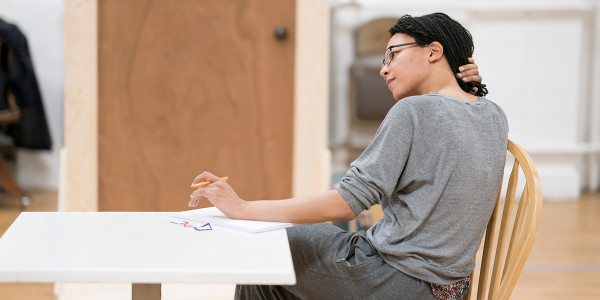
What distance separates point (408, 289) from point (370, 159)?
271 millimetres

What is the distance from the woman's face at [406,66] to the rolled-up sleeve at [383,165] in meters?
0.17

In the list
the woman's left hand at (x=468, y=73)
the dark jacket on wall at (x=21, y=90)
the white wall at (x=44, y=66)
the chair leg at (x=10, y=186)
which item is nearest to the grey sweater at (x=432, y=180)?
the woman's left hand at (x=468, y=73)

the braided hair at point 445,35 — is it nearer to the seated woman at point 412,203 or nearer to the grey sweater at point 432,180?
the seated woman at point 412,203

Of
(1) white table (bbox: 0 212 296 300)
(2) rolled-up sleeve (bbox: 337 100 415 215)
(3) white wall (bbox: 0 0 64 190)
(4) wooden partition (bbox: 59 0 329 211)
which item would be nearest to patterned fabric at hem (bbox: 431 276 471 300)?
(2) rolled-up sleeve (bbox: 337 100 415 215)

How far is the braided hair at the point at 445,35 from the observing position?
1.45 m

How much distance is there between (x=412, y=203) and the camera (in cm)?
134

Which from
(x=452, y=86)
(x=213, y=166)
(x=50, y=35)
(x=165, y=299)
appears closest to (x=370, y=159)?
(x=452, y=86)

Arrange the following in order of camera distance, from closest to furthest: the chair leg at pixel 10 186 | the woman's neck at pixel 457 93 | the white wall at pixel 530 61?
the woman's neck at pixel 457 93 → the chair leg at pixel 10 186 → the white wall at pixel 530 61

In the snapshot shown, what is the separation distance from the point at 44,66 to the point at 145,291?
3.91 meters

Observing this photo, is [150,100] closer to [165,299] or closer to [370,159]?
[165,299]

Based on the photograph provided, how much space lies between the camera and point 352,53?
4.99m

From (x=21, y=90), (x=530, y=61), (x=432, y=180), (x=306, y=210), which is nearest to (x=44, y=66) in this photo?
(x=21, y=90)

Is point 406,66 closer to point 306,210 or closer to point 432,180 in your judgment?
point 432,180

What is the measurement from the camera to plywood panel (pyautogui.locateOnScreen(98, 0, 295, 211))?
289 cm
